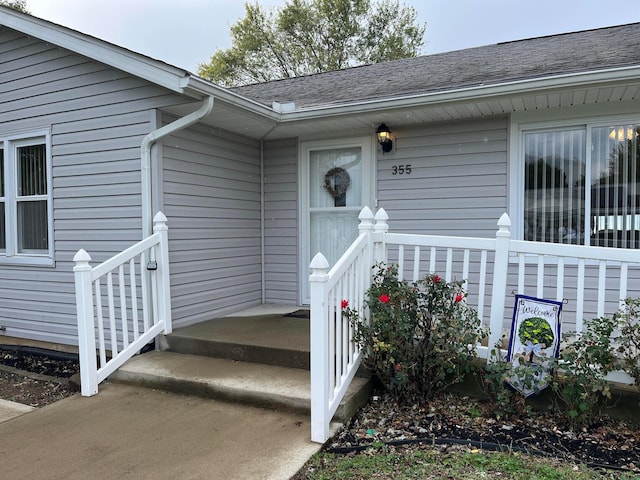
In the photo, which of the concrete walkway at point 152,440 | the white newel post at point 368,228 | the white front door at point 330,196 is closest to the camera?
the concrete walkway at point 152,440

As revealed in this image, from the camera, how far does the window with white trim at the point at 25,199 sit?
16.6 ft

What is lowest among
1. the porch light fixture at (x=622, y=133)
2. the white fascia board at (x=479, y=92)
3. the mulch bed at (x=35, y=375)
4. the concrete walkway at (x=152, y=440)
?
the mulch bed at (x=35, y=375)

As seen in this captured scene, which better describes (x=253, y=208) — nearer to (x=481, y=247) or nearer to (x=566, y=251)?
(x=481, y=247)

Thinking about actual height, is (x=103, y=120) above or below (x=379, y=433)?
above

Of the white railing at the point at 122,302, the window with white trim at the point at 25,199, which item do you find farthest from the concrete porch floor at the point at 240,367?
the window with white trim at the point at 25,199

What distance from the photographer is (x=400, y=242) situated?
11.2 feet

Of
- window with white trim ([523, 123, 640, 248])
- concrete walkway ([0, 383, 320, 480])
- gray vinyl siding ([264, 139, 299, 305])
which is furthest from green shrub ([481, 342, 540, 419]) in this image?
gray vinyl siding ([264, 139, 299, 305])

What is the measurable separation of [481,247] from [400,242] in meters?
0.58

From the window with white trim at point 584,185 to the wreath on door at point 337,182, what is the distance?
1977mm

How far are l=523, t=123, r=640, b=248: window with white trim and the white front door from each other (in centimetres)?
178

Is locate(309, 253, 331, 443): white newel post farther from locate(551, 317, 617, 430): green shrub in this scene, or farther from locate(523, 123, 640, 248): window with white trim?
locate(523, 123, 640, 248): window with white trim

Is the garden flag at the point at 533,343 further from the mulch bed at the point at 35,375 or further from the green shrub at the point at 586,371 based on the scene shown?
the mulch bed at the point at 35,375

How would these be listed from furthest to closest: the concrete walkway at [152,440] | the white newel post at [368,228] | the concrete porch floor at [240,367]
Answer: the white newel post at [368,228], the concrete porch floor at [240,367], the concrete walkway at [152,440]

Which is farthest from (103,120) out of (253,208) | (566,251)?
(566,251)
